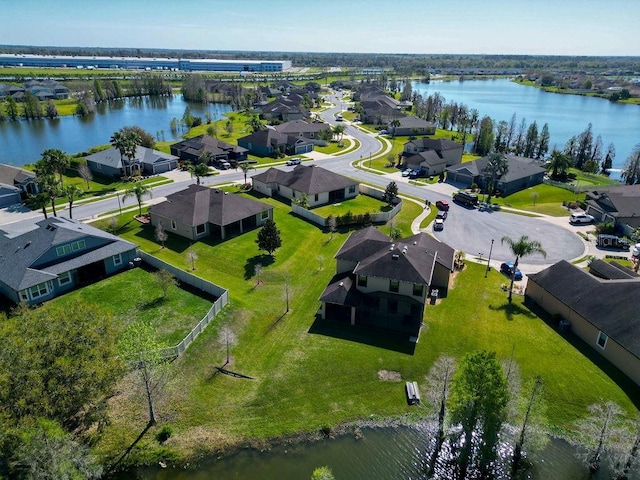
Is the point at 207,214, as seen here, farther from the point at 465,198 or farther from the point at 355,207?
the point at 465,198

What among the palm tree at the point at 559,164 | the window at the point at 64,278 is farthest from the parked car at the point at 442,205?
the window at the point at 64,278

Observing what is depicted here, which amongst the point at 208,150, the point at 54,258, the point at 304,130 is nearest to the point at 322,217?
the point at 54,258

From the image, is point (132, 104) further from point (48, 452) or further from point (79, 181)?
point (48, 452)

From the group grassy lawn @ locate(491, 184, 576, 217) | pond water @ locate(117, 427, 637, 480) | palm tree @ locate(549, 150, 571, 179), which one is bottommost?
pond water @ locate(117, 427, 637, 480)

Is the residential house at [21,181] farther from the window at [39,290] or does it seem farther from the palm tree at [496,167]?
the palm tree at [496,167]

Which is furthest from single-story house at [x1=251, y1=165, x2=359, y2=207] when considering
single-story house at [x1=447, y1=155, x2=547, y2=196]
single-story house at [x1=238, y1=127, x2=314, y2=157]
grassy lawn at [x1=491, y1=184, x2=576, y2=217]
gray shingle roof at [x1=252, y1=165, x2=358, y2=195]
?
single-story house at [x1=238, y1=127, x2=314, y2=157]

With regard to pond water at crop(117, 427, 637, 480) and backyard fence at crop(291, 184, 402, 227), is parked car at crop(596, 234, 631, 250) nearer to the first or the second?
backyard fence at crop(291, 184, 402, 227)

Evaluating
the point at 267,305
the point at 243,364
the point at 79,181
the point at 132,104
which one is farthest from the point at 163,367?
the point at 132,104
